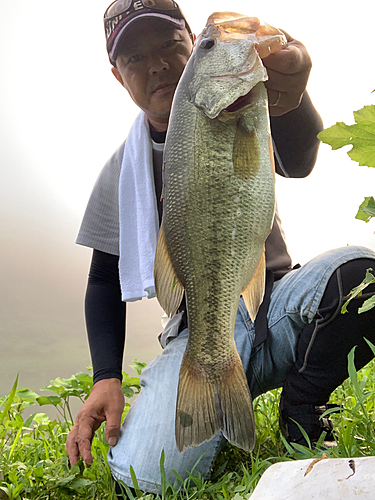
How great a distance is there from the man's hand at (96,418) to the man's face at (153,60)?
135 cm

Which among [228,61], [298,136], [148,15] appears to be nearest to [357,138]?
[228,61]

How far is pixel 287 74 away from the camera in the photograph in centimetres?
131

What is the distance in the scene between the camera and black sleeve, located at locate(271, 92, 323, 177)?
1858mm

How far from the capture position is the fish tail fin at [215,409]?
1.31 m

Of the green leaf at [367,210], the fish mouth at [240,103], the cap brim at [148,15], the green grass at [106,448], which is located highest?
the cap brim at [148,15]

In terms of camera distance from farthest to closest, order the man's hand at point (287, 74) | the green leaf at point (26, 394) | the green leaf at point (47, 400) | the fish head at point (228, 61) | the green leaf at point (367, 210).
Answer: the green leaf at point (26, 394)
the green leaf at point (47, 400)
the man's hand at point (287, 74)
the fish head at point (228, 61)
the green leaf at point (367, 210)

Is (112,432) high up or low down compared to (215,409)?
down

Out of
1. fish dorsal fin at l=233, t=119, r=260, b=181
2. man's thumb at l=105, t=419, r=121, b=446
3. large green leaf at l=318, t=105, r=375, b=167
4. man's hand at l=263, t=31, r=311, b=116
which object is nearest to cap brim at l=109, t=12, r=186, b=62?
man's hand at l=263, t=31, r=311, b=116

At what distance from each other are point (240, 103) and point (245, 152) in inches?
5.4

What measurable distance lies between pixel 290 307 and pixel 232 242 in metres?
0.67

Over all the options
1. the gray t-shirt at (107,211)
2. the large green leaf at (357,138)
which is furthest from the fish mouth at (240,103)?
the gray t-shirt at (107,211)

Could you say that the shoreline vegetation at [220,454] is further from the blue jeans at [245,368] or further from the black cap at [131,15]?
the black cap at [131,15]

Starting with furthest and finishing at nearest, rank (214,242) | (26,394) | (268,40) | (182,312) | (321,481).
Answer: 1. (26,394)
2. (182,312)
3. (214,242)
4. (268,40)
5. (321,481)

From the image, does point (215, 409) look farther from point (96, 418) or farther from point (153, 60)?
point (153, 60)
